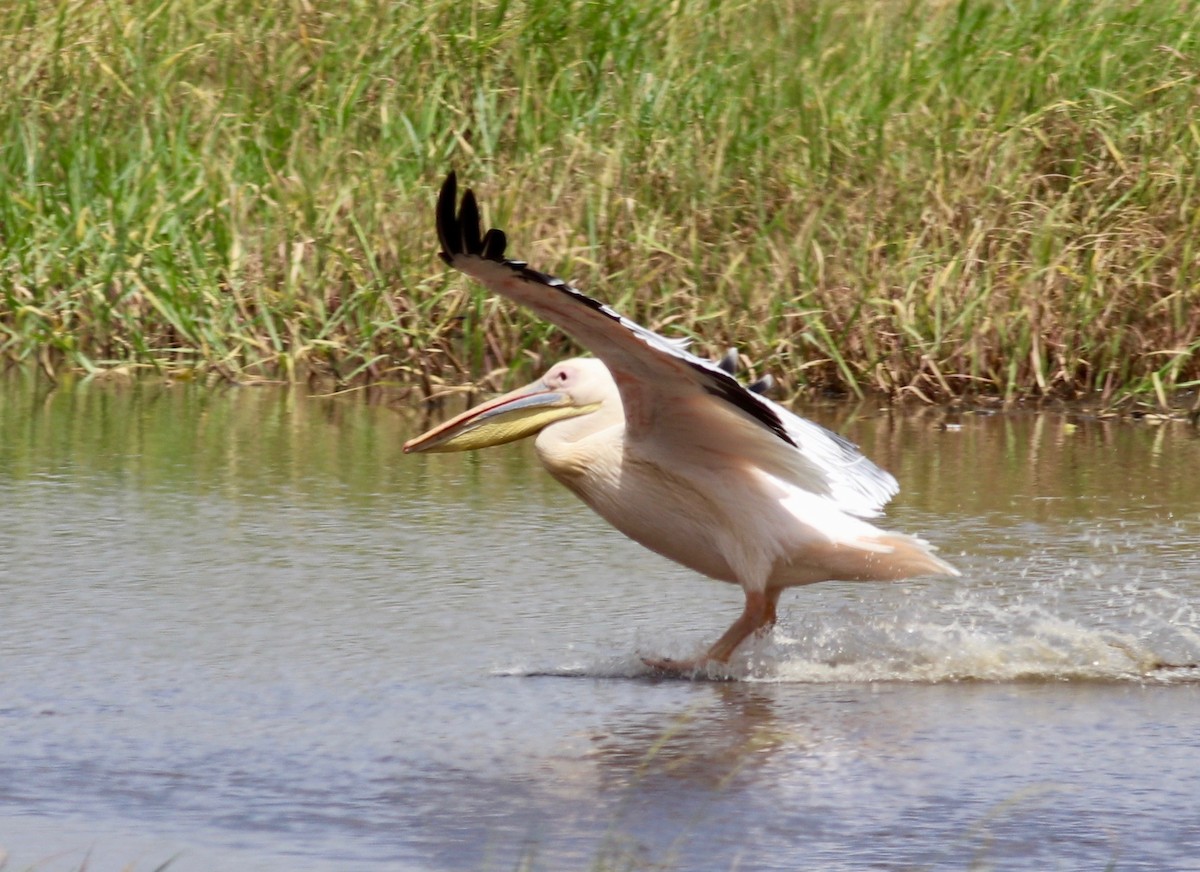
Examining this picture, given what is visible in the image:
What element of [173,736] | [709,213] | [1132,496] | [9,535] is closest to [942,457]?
[1132,496]

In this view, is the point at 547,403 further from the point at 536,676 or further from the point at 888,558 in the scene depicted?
the point at 888,558

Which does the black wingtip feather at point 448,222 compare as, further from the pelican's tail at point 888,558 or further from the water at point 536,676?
the pelican's tail at point 888,558

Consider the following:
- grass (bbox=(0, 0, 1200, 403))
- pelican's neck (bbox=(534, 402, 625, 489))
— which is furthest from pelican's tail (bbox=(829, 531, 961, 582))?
grass (bbox=(0, 0, 1200, 403))

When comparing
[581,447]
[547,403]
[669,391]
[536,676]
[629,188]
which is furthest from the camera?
[629,188]

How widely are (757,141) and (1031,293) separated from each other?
1.48 m

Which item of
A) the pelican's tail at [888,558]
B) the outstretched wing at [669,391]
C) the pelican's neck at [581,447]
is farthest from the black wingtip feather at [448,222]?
the pelican's tail at [888,558]

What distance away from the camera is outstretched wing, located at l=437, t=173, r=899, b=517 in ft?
15.4

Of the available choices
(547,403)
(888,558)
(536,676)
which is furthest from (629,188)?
(536,676)

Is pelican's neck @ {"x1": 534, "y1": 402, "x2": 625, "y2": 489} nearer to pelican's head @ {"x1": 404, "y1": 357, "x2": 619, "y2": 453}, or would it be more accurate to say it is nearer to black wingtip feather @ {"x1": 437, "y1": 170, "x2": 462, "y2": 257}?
pelican's head @ {"x1": 404, "y1": 357, "x2": 619, "y2": 453}

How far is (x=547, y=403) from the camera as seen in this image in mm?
5473

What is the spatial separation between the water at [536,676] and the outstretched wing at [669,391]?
406 mm

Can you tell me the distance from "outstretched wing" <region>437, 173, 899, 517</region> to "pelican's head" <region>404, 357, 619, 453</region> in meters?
0.24

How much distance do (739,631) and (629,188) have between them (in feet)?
14.0

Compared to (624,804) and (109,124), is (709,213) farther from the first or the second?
(624,804)
